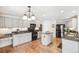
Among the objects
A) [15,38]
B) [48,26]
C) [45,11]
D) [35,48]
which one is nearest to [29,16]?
[45,11]

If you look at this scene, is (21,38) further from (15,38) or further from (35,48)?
(35,48)

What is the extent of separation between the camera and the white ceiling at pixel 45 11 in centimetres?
183

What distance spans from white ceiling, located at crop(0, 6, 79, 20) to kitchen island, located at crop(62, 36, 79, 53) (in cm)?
53

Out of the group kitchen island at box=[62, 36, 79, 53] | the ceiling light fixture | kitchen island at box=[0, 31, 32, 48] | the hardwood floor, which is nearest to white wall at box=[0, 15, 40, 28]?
the ceiling light fixture

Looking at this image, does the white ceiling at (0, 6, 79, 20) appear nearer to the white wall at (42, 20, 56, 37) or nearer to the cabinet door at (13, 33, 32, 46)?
the white wall at (42, 20, 56, 37)

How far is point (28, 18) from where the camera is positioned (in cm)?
192

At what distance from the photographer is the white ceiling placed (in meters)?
1.83

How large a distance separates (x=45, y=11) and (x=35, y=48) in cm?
85

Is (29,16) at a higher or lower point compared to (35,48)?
higher

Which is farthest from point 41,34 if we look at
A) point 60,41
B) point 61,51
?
point 61,51

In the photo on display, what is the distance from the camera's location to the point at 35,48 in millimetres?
1919

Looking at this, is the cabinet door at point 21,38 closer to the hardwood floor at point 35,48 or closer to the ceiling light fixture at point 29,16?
the hardwood floor at point 35,48
